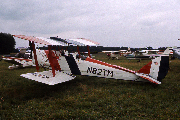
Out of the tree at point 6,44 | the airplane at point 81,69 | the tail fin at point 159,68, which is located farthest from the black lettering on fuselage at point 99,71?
the tree at point 6,44

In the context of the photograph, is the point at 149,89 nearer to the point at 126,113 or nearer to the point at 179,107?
the point at 179,107

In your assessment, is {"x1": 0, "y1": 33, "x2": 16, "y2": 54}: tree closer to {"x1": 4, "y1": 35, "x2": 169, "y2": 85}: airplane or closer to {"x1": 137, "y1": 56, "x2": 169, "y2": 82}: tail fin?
{"x1": 4, "y1": 35, "x2": 169, "y2": 85}: airplane

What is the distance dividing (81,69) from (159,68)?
3576mm

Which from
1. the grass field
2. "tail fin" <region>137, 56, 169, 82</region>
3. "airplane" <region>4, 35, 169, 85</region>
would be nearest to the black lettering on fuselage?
"airplane" <region>4, 35, 169, 85</region>

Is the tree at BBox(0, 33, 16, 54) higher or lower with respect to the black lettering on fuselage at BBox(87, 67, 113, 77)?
higher

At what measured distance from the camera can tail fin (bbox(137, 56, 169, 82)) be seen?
5633 millimetres

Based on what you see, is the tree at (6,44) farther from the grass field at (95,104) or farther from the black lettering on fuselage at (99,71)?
the black lettering on fuselage at (99,71)

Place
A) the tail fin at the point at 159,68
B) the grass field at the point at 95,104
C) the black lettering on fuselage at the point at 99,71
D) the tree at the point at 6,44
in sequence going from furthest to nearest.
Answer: the tree at the point at 6,44 < the black lettering on fuselage at the point at 99,71 < the tail fin at the point at 159,68 < the grass field at the point at 95,104

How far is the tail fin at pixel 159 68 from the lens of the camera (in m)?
5.63

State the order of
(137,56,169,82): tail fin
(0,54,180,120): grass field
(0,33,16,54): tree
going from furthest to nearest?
(0,33,16,54): tree, (137,56,169,82): tail fin, (0,54,180,120): grass field

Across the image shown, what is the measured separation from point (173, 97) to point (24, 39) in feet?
20.5

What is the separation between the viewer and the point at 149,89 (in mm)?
5516

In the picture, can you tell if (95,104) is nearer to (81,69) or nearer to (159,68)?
(81,69)

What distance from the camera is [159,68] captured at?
5699 millimetres
